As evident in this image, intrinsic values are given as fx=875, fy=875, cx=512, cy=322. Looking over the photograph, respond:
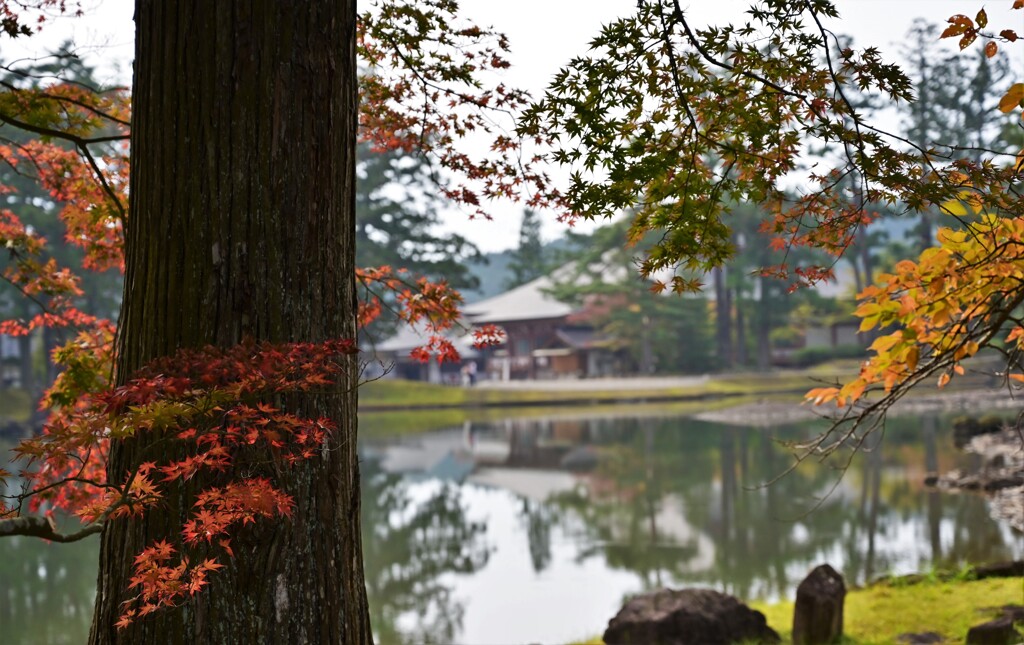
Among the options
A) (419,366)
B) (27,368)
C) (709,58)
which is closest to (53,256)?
(27,368)

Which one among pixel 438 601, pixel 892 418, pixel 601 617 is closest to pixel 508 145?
pixel 601 617

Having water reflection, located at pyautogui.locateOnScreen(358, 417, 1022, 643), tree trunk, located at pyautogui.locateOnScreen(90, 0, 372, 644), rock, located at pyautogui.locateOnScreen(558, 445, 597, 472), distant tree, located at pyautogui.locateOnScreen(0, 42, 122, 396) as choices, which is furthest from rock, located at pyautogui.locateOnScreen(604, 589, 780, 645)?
distant tree, located at pyautogui.locateOnScreen(0, 42, 122, 396)

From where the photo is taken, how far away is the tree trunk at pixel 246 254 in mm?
1776

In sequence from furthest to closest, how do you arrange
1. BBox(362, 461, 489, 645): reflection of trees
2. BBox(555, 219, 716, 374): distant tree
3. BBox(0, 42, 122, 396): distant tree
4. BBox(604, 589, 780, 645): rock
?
BBox(555, 219, 716, 374): distant tree, BBox(0, 42, 122, 396): distant tree, BBox(362, 461, 489, 645): reflection of trees, BBox(604, 589, 780, 645): rock

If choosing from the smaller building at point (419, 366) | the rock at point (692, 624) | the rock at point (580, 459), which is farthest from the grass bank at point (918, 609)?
the smaller building at point (419, 366)

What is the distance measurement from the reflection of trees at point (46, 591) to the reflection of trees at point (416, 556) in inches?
82.6

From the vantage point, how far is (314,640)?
1810mm

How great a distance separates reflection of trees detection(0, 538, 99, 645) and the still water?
0.06 feet

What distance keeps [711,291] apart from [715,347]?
2976mm

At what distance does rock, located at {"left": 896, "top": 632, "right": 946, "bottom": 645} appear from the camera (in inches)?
161

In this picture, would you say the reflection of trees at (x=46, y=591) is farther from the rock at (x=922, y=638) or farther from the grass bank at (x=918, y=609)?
the rock at (x=922, y=638)

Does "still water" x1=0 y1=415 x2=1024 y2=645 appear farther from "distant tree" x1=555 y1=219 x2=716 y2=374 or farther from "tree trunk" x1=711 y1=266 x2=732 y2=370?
"tree trunk" x1=711 y1=266 x2=732 y2=370

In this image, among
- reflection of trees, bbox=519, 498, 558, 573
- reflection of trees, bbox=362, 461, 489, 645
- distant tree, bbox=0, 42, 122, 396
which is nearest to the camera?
reflection of trees, bbox=362, 461, 489, 645

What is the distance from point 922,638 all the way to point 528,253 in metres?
31.8
